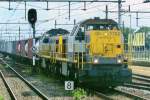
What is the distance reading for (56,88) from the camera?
71.1 ft

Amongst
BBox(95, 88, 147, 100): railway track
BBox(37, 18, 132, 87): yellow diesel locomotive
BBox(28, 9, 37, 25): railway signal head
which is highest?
BBox(28, 9, 37, 25): railway signal head

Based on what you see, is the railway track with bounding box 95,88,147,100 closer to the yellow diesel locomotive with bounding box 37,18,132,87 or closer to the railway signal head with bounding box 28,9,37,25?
the yellow diesel locomotive with bounding box 37,18,132,87

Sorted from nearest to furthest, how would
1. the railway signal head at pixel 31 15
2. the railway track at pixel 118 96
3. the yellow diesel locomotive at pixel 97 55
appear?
the railway track at pixel 118 96 < the yellow diesel locomotive at pixel 97 55 < the railway signal head at pixel 31 15

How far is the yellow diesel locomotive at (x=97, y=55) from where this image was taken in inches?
741

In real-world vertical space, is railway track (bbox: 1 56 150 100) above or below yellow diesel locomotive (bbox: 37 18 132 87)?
below

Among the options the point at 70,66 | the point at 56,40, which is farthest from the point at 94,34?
the point at 56,40

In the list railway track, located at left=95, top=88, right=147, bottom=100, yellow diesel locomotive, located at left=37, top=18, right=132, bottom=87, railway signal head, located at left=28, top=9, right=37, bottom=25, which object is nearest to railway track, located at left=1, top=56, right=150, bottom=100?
railway track, located at left=95, top=88, right=147, bottom=100

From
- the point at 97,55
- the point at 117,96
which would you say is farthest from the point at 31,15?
the point at 117,96

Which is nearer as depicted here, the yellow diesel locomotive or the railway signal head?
the yellow diesel locomotive

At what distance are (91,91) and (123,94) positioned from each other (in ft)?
6.00

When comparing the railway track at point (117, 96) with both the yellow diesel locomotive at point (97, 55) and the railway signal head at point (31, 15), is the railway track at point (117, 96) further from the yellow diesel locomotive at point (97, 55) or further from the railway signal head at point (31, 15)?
the railway signal head at point (31, 15)

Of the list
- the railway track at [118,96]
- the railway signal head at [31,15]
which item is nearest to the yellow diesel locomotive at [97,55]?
the railway track at [118,96]

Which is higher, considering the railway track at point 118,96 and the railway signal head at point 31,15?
the railway signal head at point 31,15

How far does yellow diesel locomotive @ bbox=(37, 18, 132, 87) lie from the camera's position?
18.8m
